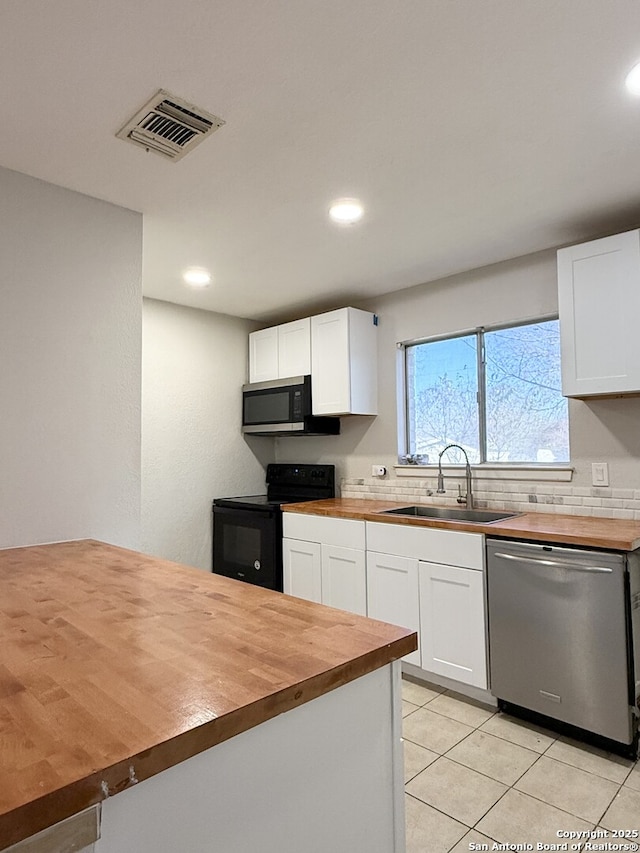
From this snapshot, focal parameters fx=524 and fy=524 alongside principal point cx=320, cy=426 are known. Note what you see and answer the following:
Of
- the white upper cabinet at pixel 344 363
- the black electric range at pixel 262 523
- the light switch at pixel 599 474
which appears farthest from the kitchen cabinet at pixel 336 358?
the light switch at pixel 599 474

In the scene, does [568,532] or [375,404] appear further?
[375,404]

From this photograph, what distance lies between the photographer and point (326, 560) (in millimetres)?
3184

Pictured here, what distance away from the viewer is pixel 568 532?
7.21ft

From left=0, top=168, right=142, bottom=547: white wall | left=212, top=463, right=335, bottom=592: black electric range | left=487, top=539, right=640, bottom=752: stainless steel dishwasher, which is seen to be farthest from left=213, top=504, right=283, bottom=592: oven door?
left=487, top=539, right=640, bottom=752: stainless steel dishwasher

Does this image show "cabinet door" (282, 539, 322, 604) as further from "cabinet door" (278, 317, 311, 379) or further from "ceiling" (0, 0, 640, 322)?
"ceiling" (0, 0, 640, 322)

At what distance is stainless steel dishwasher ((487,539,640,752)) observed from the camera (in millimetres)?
2018

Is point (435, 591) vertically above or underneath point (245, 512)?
underneath

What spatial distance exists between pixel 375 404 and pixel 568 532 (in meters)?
1.73

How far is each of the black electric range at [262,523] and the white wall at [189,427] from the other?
5.8 inches

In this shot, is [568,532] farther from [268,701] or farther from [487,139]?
[268,701]

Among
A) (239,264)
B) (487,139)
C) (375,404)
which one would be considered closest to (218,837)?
(487,139)

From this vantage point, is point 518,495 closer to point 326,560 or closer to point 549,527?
point 549,527

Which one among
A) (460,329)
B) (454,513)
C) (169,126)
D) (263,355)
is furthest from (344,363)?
(169,126)

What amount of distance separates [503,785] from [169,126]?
8.47 ft
